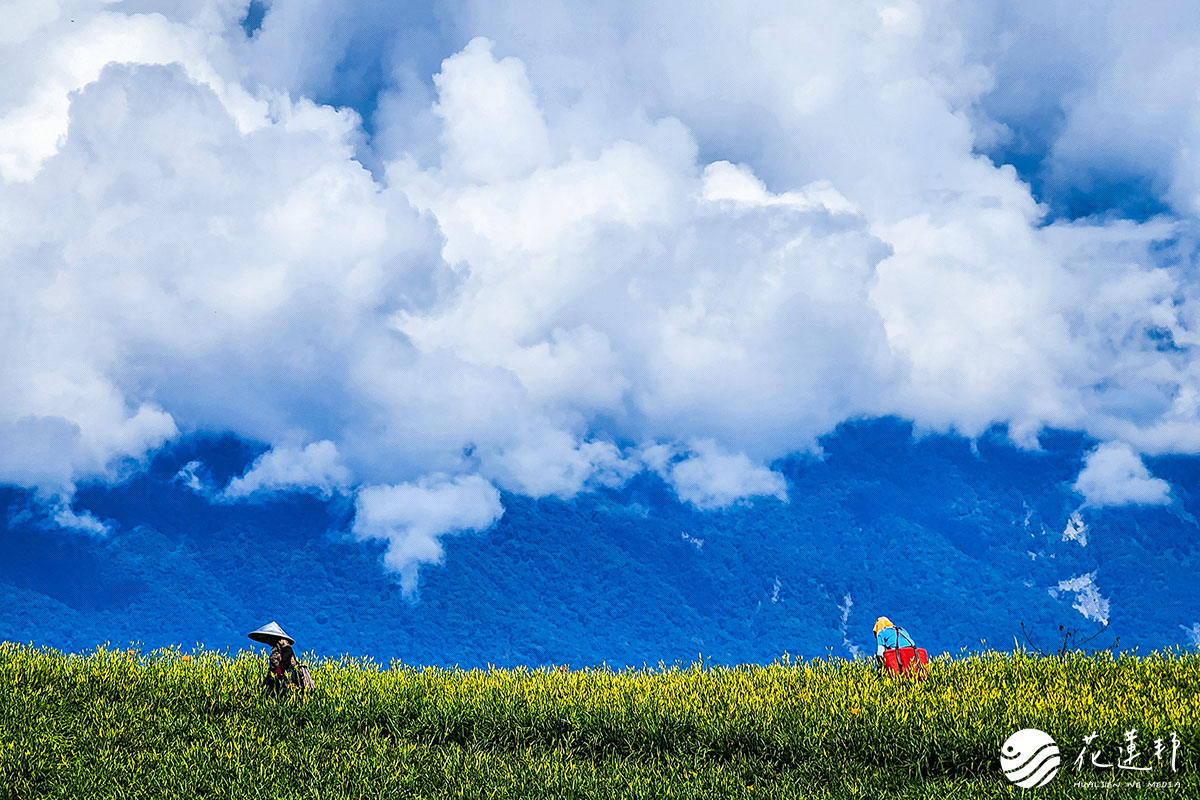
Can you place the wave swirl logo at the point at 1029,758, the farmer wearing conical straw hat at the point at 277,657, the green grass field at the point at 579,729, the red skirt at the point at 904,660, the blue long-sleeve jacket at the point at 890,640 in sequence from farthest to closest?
the blue long-sleeve jacket at the point at 890,640 → the red skirt at the point at 904,660 → the farmer wearing conical straw hat at the point at 277,657 → the wave swirl logo at the point at 1029,758 → the green grass field at the point at 579,729

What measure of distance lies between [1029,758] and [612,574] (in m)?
112

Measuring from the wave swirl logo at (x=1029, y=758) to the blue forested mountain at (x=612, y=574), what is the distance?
86.7 metres

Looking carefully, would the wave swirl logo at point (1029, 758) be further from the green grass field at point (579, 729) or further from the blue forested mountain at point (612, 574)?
the blue forested mountain at point (612, 574)

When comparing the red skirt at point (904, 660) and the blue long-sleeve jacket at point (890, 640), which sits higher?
the blue long-sleeve jacket at point (890, 640)

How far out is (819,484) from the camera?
510ft

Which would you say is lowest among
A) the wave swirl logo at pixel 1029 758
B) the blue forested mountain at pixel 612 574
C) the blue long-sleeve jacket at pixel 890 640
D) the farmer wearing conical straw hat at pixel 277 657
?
the wave swirl logo at pixel 1029 758

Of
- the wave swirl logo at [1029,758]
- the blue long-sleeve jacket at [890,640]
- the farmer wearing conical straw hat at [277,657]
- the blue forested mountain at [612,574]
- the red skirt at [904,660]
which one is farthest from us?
the blue forested mountain at [612,574]

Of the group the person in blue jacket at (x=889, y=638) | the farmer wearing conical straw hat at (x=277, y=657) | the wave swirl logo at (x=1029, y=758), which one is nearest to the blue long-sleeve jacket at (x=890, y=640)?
the person in blue jacket at (x=889, y=638)

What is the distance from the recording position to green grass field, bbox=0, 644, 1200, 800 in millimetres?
8516

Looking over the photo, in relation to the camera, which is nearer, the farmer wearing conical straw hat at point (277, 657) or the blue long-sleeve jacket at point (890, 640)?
the farmer wearing conical straw hat at point (277, 657)

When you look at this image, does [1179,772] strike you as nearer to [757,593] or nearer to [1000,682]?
[1000,682]

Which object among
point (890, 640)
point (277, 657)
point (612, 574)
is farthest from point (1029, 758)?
point (612, 574)

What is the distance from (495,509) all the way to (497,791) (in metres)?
120

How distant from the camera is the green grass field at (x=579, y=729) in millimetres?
8516
